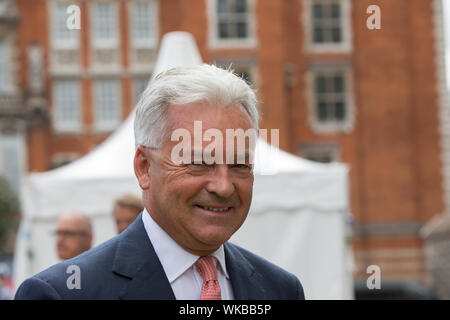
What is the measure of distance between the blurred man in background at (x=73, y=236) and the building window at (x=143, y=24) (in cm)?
2734

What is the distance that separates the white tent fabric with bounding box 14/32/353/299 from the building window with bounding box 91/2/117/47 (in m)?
23.8

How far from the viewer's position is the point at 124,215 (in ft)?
16.4

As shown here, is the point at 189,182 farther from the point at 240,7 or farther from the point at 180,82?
the point at 240,7

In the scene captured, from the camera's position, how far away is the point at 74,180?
25.9 feet

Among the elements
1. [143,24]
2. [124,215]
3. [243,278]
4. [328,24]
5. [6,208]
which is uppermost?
[143,24]

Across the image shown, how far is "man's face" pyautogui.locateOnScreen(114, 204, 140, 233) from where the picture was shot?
16.2ft

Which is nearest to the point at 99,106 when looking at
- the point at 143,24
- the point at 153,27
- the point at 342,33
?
the point at 143,24

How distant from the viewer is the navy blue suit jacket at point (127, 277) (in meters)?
1.71

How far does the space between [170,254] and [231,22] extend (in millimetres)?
28350

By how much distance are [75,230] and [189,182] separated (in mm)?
3543

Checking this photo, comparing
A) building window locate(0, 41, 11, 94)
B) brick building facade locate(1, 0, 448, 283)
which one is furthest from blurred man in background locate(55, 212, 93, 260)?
building window locate(0, 41, 11, 94)

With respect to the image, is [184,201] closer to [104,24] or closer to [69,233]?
[69,233]

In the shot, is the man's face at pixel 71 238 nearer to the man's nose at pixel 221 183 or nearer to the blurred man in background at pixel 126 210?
the blurred man in background at pixel 126 210

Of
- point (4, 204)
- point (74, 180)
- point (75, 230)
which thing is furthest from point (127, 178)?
point (4, 204)
